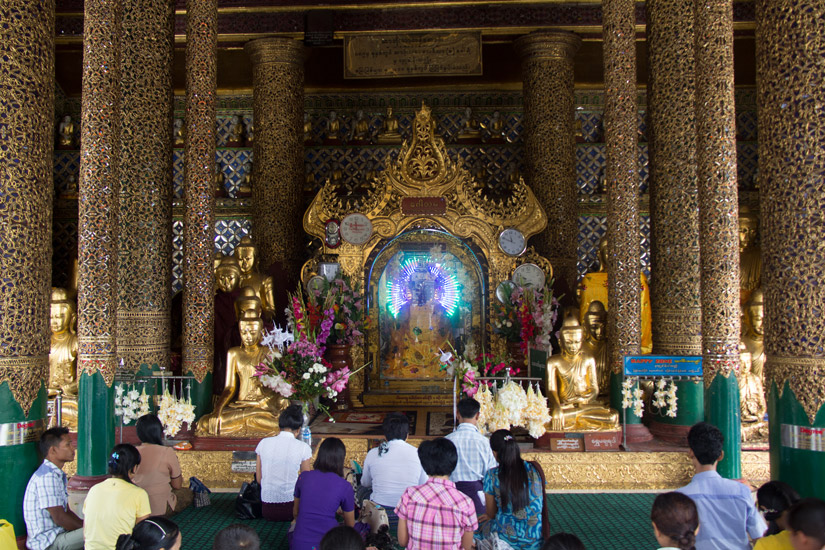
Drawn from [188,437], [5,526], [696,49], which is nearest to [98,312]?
[188,437]

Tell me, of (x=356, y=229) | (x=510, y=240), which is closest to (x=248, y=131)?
(x=356, y=229)

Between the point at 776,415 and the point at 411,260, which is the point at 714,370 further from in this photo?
the point at 411,260

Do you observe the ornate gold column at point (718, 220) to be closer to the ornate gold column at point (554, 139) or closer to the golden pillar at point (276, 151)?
the ornate gold column at point (554, 139)

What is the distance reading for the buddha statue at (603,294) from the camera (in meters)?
8.77

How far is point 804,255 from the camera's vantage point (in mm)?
4203

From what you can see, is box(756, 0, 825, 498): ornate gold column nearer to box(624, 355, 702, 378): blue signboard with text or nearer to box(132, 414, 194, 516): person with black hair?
box(624, 355, 702, 378): blue signboard with text

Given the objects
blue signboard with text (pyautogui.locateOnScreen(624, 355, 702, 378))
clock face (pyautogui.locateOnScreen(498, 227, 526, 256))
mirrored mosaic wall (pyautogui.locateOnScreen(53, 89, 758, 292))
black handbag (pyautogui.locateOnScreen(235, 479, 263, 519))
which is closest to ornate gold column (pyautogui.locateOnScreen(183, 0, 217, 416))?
black handbag (pyautogui.locateOnScreen(235, 479, 263, 519))

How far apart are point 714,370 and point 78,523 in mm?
5131

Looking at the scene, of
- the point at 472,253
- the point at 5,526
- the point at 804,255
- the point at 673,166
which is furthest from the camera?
the point at 472,253

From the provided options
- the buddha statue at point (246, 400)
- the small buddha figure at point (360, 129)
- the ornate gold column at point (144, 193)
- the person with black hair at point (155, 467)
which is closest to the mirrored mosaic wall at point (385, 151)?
the small buddha figure at point (360, 129)

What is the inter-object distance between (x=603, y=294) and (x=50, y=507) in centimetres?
691

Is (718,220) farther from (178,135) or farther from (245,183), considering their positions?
(178,135)

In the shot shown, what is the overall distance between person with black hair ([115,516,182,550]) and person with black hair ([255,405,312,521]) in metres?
2.23

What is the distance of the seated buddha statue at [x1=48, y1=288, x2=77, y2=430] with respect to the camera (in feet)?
27.1
